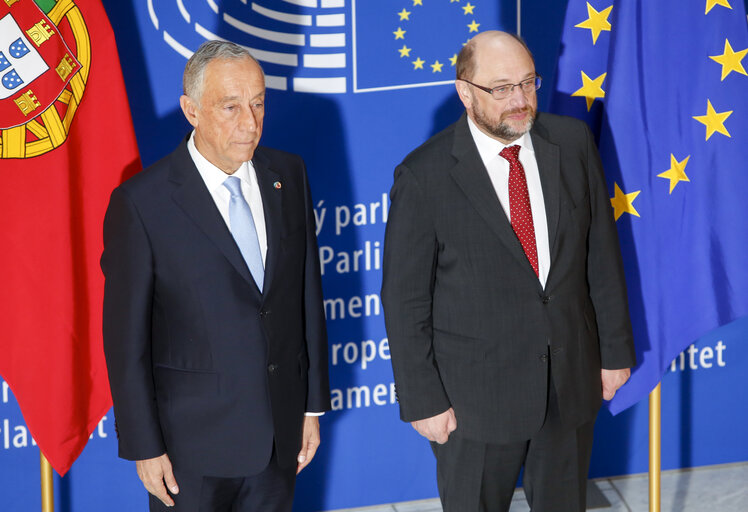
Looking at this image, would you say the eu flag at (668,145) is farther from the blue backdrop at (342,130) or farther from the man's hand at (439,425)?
the man's hand at (439,425)

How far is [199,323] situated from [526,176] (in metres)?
0.93

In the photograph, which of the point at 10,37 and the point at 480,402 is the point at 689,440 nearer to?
the point at 480,402

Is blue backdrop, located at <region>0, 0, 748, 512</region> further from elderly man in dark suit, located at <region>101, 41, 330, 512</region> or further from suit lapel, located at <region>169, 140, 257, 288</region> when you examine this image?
suit lapel, located at <region>169, 140, 257, 288</region>

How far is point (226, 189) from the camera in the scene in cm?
250

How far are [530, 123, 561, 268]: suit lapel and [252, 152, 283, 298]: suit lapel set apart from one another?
682 mm

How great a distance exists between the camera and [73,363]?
2.98m

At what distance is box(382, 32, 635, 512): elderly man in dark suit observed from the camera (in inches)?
103

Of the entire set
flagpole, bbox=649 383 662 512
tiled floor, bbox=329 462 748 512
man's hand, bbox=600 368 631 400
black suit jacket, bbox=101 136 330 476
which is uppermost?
black suit jacket, bbox=101 136 330 476

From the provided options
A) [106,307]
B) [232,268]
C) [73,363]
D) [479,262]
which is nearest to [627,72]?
[479,262]

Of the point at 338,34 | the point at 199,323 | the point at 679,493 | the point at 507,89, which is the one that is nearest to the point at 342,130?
the point at 338,34

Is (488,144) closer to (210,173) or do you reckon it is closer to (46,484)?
(210,173)

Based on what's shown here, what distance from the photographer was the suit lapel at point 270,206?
8.10ft

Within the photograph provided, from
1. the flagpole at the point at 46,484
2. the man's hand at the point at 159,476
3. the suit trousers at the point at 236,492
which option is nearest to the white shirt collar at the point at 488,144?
the suit trousers at the point at 236,492

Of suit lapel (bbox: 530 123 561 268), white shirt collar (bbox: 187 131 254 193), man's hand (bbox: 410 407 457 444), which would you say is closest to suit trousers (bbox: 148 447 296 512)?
man's hand (bbox: 410 407 457 444)
